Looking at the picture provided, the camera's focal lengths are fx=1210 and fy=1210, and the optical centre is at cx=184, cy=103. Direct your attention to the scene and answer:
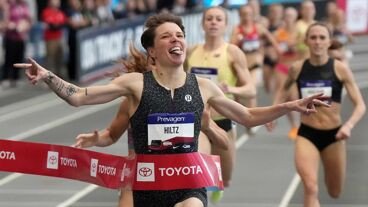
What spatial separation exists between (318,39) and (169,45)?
4.16 meters

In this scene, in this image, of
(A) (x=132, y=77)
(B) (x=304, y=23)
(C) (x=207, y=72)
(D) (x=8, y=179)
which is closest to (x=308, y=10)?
(B) (x=304, y=23)

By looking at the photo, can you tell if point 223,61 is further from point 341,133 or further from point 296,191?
point 296,191

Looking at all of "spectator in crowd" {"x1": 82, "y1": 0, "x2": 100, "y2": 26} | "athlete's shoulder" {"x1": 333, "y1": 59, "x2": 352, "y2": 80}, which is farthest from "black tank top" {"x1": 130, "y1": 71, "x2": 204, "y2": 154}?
"spectator in crowd" {"x1": 82, "y1": 0, "x2": 100, "y2": 26}

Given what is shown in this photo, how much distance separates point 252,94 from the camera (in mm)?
12383

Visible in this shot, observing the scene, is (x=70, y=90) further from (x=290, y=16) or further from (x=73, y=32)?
(x=73, y=32)

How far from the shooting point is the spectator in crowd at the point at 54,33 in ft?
87.6

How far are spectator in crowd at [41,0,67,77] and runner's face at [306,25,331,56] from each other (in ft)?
49.7

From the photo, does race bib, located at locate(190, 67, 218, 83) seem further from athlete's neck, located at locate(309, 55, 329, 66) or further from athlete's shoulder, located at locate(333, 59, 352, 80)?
athlete's shoulder, located at locate(333, 59, 352, 80)

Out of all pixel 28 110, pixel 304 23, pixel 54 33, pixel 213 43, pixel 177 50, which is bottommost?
pixel 28 110

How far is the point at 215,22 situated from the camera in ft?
41.5

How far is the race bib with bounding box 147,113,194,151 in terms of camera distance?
8125 mm

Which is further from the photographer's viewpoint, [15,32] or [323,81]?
[15,32]

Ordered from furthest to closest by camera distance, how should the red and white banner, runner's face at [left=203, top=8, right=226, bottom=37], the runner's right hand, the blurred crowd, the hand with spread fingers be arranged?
the blurred crowd < runner's face at [left=203, top=8, right=226, bottom=37] < the runner's right hand < the red and white banner < the hand with spread fingers

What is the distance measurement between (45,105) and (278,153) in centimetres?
726
